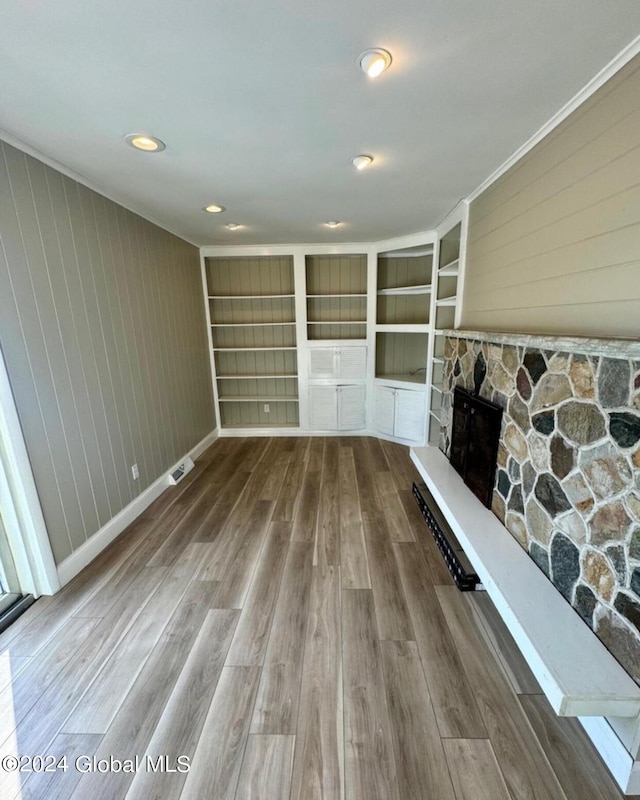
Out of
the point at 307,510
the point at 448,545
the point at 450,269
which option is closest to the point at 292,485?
the point at 307,510

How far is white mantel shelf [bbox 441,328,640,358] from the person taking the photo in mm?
1071

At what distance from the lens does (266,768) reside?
A: 115 centimetres

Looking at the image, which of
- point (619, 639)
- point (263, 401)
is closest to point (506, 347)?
point (619, 639)

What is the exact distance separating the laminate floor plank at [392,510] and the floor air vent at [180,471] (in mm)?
2003

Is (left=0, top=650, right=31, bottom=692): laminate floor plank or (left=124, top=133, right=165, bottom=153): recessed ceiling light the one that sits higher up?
(left=124, top=133, right=165, bottom=153): recessed ceiling light

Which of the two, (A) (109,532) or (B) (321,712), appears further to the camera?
(A) (109,532)

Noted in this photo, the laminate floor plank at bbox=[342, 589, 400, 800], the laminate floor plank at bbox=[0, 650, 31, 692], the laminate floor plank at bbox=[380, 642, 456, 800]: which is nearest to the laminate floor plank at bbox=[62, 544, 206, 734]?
the laminate floor plank at bbox=[0, 650, 31, 692]

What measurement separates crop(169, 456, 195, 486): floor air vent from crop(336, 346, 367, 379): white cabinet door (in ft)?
6.92

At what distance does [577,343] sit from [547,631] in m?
1.12

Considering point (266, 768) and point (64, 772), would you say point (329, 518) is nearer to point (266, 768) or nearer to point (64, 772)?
point (266, 768)

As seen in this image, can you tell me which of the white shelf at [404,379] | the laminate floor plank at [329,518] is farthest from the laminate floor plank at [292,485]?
the white shelf at [404,379]

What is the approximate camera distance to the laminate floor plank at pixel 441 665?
1.27 m

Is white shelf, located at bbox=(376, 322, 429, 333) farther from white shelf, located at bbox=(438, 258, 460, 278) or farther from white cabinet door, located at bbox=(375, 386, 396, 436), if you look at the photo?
white cabinet door, located at bbox=(375, 386, 396, 436)

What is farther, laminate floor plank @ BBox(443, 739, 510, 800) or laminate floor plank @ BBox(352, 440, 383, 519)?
laminate floor plank @ BBox(352, 440, 383, 519)
